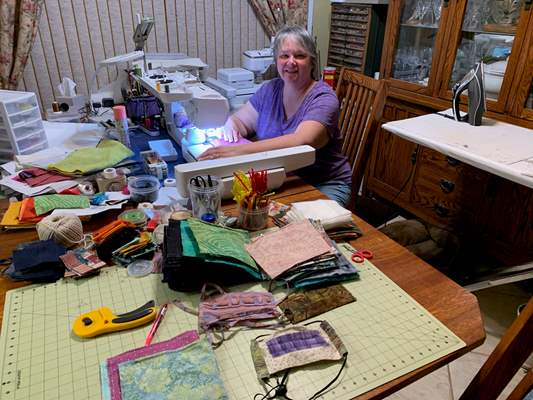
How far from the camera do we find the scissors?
3.21 ft

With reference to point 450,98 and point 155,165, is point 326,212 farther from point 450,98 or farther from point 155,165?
point 450,98

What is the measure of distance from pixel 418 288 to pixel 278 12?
2.63 metres

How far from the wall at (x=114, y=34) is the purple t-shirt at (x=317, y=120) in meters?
1.28

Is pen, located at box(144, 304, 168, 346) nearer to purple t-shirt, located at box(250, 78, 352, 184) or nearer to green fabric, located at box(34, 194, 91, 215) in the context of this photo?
green fabric, located at box(34, 194, 91, 215)

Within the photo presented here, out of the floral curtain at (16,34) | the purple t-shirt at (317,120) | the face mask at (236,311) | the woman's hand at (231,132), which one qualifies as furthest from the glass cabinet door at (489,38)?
the floral curtain at (16,34)

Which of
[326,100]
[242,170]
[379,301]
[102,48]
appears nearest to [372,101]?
[326,100]

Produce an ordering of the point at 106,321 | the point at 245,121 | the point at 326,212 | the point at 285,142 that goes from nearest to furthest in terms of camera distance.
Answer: the point at 106,321
the point at 326,212
the point at 285,142
the point at 245,121

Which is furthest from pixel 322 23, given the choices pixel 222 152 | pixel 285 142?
pixel 222 152

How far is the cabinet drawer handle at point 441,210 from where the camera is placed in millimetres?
2359

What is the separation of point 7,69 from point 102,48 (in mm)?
583

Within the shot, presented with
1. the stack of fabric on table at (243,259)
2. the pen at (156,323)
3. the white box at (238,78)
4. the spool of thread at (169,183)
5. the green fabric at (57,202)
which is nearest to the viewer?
the pen at (156,323)

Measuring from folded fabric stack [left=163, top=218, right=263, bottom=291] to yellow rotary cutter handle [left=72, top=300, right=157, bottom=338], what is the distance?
3.6 inches

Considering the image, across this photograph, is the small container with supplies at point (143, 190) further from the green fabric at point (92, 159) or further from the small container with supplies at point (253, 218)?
the small container with supplies at point (253, 218)

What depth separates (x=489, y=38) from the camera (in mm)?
2105
